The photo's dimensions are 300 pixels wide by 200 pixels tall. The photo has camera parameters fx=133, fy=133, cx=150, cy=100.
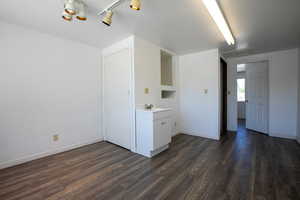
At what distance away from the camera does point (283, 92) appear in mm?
3611

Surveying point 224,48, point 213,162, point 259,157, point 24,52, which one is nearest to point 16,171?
point 24,52

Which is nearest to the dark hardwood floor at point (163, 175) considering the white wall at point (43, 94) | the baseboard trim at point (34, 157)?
the baseboard trim at point (34, 157)

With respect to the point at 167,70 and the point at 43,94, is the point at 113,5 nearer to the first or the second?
the point at 43,94

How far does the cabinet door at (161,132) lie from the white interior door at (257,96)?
10.7 ft

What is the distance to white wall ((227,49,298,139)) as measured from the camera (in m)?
3.50

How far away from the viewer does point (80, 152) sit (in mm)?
2764

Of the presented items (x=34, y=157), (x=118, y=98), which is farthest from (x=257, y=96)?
(x=34, y=157)

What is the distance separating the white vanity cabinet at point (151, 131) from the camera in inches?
98.3

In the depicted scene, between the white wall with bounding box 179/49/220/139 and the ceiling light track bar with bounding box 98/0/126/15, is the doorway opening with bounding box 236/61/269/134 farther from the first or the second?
the ceiling light track bar with bounding box 98/0/126/15

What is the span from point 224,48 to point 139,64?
2.30 metres

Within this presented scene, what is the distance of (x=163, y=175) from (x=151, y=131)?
77 cm

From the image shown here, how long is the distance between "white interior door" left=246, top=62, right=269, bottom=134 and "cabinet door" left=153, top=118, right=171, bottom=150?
10.7ft

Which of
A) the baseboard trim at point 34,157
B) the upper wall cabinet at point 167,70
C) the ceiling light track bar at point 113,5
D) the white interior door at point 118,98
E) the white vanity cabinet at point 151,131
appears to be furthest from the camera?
the upper wall cabinet at point 167,70

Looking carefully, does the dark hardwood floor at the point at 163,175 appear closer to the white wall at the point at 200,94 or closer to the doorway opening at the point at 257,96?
the white wall at the point at 200,94
